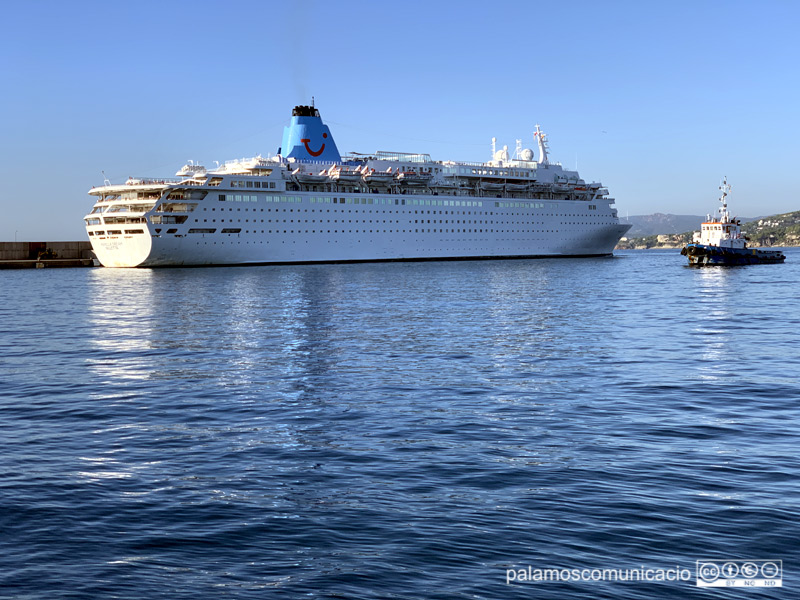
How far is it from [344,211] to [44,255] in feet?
190

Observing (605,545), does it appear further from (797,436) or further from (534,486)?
(797,436)

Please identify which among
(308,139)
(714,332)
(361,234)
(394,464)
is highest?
(308,139)

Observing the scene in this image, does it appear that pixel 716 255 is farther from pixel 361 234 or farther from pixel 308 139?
pixel 308 139

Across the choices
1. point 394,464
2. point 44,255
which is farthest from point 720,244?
point 44,255

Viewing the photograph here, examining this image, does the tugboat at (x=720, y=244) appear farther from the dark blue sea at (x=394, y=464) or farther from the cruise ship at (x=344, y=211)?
the dark blue sea at (x=394, y=464)

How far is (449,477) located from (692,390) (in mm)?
7731

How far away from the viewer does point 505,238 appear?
10025 cm

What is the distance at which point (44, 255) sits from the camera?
389 feet

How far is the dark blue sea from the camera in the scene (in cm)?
709

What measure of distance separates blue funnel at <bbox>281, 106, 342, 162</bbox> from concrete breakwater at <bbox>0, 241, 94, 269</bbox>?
43.1 m

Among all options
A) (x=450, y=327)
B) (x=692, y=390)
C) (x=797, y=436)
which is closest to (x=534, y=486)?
(x=797, y=436)

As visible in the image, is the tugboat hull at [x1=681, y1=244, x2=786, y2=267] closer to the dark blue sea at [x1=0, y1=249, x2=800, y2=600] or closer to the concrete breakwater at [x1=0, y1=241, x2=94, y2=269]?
the dark blue sea at [x1=0, y1=249, x2=800, y2=600]

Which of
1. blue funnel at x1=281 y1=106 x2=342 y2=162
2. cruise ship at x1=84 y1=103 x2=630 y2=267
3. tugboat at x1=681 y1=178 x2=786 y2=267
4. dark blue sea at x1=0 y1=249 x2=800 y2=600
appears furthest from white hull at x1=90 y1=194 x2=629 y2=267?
dark blue sea at x1=0 y1=249 x2=800 y2=600

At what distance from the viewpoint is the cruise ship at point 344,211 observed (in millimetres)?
75750
